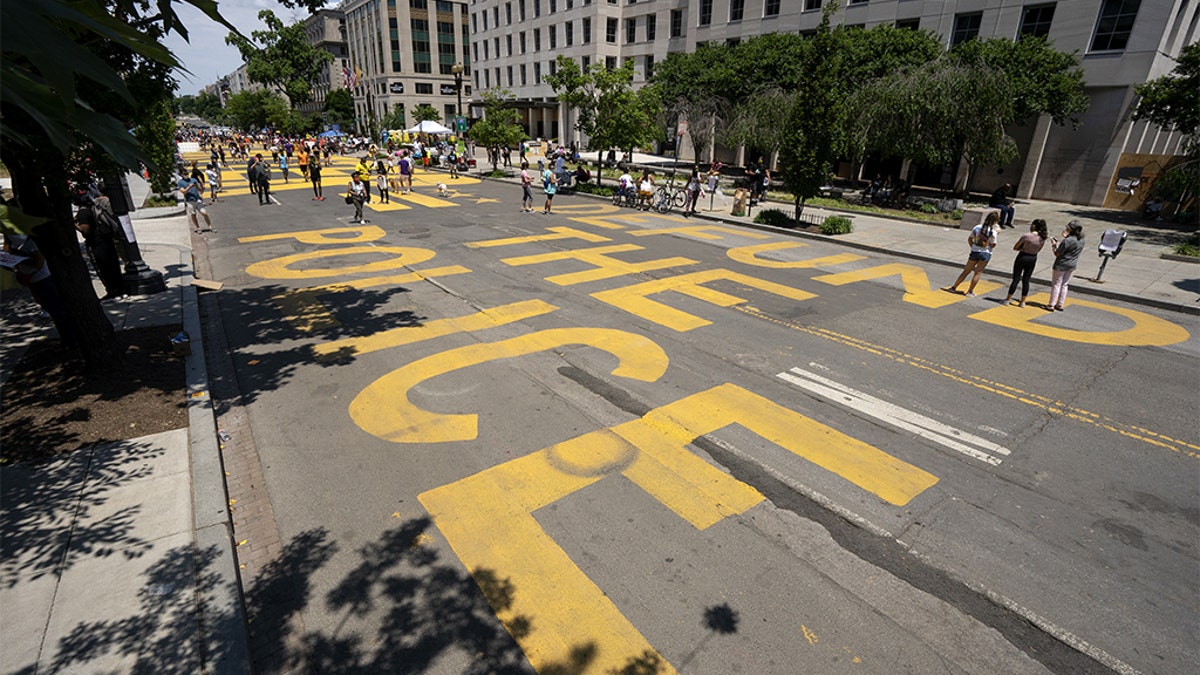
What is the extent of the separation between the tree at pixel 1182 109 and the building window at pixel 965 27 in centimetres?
1056

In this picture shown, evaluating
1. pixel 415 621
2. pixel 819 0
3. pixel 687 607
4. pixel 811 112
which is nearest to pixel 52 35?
pixel 415 621

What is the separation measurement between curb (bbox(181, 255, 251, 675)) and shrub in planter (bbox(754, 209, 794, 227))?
18.3m

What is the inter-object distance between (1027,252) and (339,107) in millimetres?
107027

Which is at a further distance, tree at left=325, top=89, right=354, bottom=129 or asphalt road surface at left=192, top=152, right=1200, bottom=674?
tree at left=325, top=89, right=354, bottom=129

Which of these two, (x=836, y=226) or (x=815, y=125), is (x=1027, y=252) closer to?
(x=836, y=226)

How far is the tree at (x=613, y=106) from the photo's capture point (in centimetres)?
2798

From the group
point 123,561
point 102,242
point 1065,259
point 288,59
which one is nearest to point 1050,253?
point 1065,259

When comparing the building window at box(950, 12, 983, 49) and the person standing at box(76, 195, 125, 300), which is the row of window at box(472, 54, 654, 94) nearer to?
the building window at box(950, 12, 983, 49)

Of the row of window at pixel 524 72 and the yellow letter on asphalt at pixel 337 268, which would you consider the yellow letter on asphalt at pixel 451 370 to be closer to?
the yellow letter on asphalt at pixel 337 268

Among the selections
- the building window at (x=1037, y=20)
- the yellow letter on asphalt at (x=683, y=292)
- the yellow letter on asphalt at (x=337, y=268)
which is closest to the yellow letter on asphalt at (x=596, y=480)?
the yellow letter on asphalt at (x=683, y=292)

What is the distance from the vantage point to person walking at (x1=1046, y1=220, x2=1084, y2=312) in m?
10.9

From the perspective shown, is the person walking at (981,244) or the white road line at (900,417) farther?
the person walking at (981,244)

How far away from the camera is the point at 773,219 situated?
21.2 m

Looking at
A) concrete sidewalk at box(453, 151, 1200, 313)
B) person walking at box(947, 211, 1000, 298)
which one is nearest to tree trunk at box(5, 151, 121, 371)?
person walking at box(947, 211, 1000, 298)
